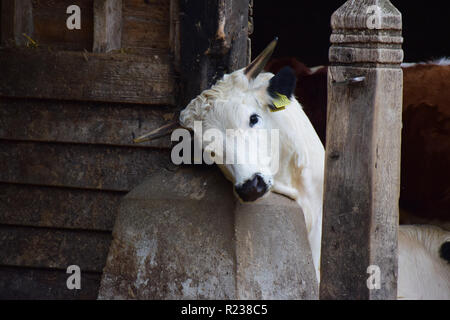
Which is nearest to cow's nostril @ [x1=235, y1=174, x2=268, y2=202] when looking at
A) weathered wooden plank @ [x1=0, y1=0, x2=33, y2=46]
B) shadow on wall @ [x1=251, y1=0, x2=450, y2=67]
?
weathered wooden plank @ [x1=0, y1=0, x2=33, y2=46]

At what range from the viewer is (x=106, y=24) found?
137 inches

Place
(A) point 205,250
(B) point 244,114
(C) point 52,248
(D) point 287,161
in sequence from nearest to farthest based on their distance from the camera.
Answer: (A) point 205,250 → (B) point 244,114 → (D) point 287,161 → (C) point 52,248

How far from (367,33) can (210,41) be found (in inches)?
50.7

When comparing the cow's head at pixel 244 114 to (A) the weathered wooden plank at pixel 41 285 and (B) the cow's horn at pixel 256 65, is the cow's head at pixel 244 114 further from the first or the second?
(A) the weathered wooden plank at pixel 41 285

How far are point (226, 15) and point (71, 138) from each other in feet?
3.86

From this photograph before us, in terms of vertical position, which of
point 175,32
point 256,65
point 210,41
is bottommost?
point 256,65

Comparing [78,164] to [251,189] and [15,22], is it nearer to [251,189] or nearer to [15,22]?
[15,22]

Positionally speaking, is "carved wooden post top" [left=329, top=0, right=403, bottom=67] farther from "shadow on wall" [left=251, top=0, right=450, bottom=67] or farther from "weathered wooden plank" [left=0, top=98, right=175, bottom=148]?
"shadow on wall" [left=251, top=0, right=450, bottom=67]

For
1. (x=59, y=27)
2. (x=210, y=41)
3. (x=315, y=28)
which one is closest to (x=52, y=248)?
(x=59, y=27)

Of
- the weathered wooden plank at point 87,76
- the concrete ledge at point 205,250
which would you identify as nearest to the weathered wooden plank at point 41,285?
the concrete ledge at point 205,250

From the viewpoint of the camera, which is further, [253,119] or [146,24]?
[146,24]

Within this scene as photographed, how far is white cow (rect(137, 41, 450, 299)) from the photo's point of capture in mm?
2992

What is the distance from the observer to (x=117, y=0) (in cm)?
352

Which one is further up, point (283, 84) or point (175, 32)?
point (175, 32)
